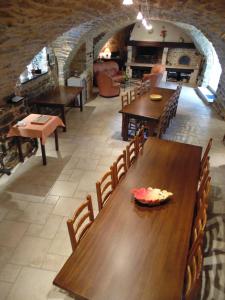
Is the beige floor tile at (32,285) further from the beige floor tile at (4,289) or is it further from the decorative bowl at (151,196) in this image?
the decorative bowl at (151,196)

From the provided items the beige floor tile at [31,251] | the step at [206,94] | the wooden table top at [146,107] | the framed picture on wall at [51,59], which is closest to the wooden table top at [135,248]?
the beige floor tile at [31,251]

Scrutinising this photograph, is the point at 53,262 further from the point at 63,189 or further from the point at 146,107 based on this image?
the point at 146,107

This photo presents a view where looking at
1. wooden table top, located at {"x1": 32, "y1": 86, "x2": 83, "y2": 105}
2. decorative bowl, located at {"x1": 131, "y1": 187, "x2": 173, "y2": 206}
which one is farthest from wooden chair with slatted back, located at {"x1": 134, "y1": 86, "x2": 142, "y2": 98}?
decorative bowl, located at {"x1": 131, "y1": 187, "x2": 173, "y2": 206}

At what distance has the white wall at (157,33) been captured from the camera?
1075cm

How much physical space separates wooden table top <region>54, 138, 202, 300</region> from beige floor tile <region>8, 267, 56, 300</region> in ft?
3.07

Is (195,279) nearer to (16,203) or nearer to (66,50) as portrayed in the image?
(16,203)

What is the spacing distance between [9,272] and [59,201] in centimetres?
119

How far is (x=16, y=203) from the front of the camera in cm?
349

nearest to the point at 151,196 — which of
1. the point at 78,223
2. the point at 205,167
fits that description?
the point at 78,223

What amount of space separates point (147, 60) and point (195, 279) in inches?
454

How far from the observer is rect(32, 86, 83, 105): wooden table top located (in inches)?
217

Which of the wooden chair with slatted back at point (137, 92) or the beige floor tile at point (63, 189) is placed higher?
the wooden chair with slatted back at point (137, 92)

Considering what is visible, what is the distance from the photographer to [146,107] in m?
5.12

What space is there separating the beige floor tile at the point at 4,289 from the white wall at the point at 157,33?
11397 mm
